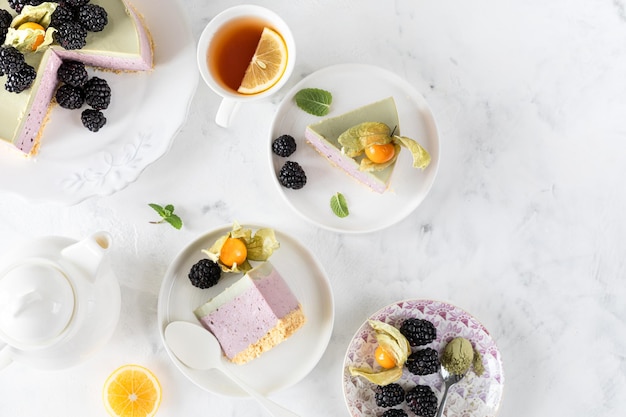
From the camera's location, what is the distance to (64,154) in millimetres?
2082

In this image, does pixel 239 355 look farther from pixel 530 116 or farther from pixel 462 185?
pixel 530 116

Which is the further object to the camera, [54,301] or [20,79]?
[20,79]

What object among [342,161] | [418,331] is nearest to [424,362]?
[418,331]

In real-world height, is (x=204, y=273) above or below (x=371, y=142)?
below

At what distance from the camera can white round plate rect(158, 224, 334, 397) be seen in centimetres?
210

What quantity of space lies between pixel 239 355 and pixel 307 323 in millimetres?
234

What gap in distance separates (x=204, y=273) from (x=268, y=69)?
642mm

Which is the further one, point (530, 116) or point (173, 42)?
point (530, 116)

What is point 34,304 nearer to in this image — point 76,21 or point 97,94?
point 97,94

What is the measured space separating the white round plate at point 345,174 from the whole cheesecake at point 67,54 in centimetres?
49

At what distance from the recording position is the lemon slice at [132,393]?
2.08 m

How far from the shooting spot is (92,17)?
1932mm

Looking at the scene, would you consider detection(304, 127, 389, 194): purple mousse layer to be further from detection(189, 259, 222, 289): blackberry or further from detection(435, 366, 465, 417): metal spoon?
detection(435, 366, 465, 417): metal spoon

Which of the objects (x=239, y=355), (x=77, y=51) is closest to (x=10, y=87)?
(x=77, y=51)
